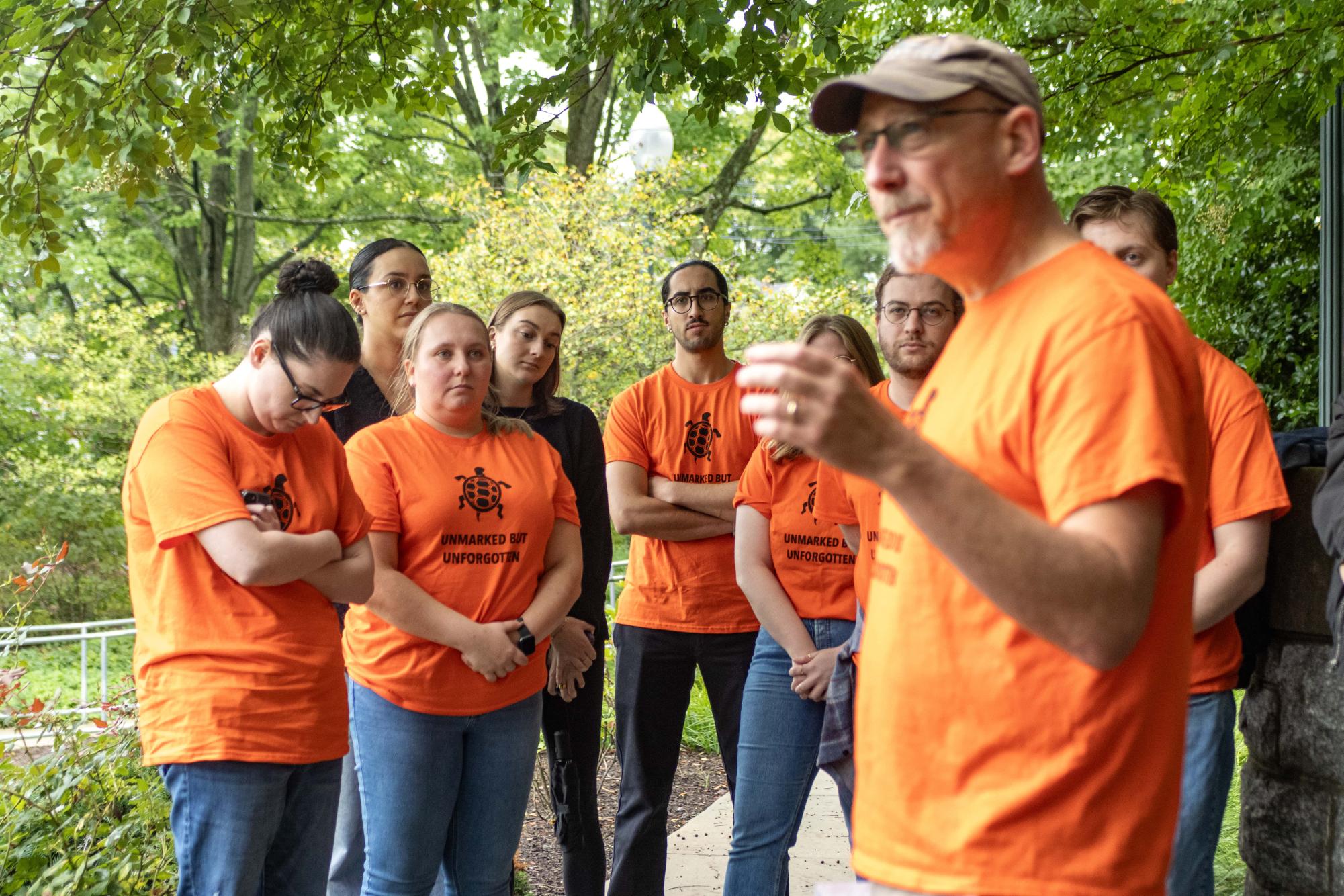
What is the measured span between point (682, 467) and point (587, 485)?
1.19ft

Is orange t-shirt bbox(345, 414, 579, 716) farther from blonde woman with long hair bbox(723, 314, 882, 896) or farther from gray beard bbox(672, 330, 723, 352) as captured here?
gray beard bbox(672, 330, 723, 352)

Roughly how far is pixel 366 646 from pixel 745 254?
71.2 ft

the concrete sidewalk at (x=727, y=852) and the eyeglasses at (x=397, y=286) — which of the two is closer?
the eyeglasses at (x=397, y=286)

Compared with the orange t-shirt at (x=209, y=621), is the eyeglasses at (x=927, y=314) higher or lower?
higher

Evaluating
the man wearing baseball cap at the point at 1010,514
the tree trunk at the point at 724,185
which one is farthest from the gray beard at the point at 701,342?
the tree trunk at the point at 724,185

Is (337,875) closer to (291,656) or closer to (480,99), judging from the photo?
(291,656)

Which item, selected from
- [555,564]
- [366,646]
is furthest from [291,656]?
[555,564]

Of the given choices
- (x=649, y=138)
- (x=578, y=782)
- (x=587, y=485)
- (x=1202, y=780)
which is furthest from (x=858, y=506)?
(x=649, y=138)

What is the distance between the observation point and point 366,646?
3.48 meters

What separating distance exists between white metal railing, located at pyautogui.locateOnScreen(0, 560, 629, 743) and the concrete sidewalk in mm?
1257

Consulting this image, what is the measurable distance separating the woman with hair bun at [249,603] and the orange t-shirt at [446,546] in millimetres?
315

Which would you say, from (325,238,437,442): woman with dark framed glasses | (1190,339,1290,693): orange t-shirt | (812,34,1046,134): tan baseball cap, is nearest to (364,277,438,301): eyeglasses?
(325,238,437,442): woman with dark framed glasses

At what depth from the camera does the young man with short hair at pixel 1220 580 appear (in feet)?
9.11

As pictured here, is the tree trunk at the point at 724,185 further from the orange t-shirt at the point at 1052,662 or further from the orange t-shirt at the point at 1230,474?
the orange t-shirt at the point at 1052,662
